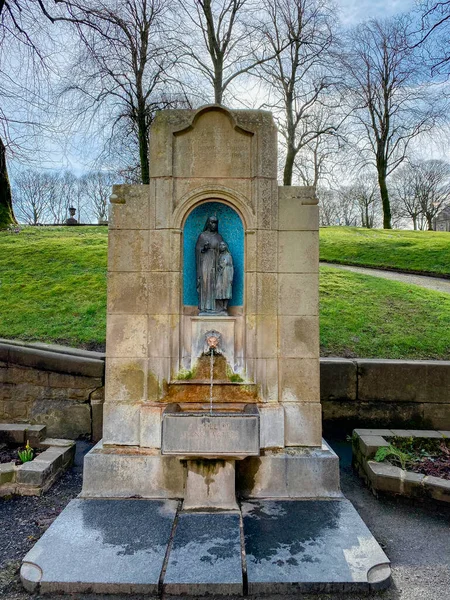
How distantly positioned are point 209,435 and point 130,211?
2.79m

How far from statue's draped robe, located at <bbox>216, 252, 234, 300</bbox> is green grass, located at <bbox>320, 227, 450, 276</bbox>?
37.4 feet

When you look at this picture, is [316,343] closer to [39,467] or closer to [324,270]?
[39,467]

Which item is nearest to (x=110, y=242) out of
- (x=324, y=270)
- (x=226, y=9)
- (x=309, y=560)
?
(x=309, y=560)

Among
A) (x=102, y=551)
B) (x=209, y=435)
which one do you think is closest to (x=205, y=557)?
(x=102, y=551)

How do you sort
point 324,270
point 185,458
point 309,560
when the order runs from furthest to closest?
point 324,270, point 185,458, point 309,560

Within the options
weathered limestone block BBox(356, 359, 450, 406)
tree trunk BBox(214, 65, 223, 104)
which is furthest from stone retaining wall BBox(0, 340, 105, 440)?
tree trunk BBox(214, 65, 223, 104)

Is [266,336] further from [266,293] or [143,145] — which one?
[143,145]

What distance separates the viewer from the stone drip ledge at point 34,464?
16.2 feet

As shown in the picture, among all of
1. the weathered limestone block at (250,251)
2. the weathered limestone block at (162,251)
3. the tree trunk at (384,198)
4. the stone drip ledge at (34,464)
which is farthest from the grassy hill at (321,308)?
the tree trunk at (384,198)

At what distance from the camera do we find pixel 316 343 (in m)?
4.87

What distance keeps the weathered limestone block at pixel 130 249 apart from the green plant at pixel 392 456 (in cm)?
381

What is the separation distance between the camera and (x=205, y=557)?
3.31m

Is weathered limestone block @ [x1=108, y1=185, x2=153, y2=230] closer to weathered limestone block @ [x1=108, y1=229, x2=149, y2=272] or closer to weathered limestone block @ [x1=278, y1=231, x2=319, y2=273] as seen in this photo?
weathered limestone block @ [x1=108, y1=229, x2=149, y2=272]

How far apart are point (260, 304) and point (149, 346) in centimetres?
144
